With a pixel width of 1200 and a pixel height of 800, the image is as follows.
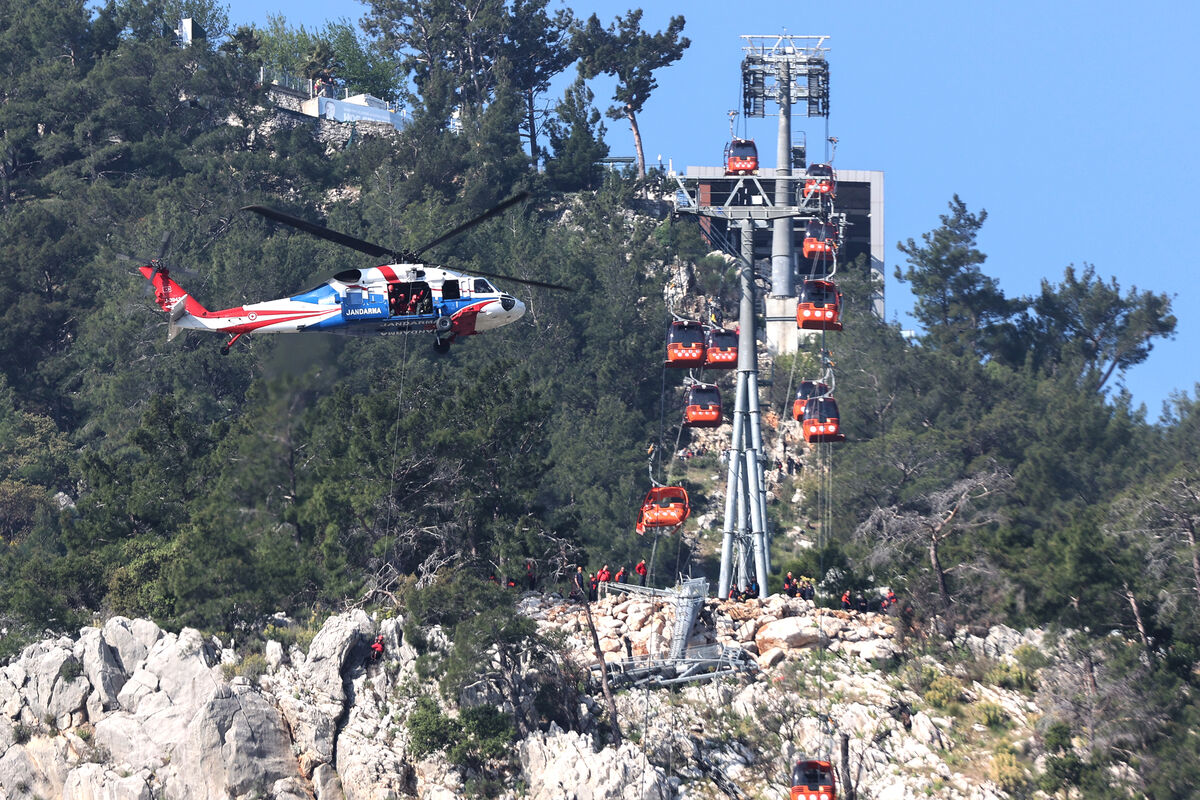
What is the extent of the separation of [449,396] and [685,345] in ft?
34.1

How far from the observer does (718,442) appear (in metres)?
94.9

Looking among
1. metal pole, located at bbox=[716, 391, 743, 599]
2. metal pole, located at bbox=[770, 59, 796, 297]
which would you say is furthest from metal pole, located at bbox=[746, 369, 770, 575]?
metal pole, located at bbox=[770, 59, 796, 297]

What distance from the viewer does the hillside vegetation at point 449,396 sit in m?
58.7

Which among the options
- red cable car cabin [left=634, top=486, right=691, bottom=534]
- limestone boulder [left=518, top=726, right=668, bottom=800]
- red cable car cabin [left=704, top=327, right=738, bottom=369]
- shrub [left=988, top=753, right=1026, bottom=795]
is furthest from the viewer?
red cable car cabin [left=704, top=327, right=738, bottom=369]

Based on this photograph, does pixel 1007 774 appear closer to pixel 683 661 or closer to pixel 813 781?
pixel 813 781

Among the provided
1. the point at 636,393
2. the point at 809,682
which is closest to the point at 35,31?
the point at 636,393

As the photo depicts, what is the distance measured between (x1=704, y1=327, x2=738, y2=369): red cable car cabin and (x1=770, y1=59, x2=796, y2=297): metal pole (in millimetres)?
34593

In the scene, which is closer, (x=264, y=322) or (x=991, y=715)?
(x=264, y=322)

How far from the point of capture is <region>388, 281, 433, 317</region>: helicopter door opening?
149 feet

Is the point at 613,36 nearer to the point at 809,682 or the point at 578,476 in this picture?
the point at 578,476

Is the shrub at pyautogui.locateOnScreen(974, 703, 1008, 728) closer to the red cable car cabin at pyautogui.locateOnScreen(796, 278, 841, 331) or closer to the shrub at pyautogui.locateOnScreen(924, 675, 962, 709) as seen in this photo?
the shrub at pyautogui.locateOnScreen(924, 675, 962, 709)

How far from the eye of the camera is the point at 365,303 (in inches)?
1785

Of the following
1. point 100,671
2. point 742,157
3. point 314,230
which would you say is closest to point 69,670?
point 100,671

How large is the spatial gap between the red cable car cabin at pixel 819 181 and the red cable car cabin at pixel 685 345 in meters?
27.3
